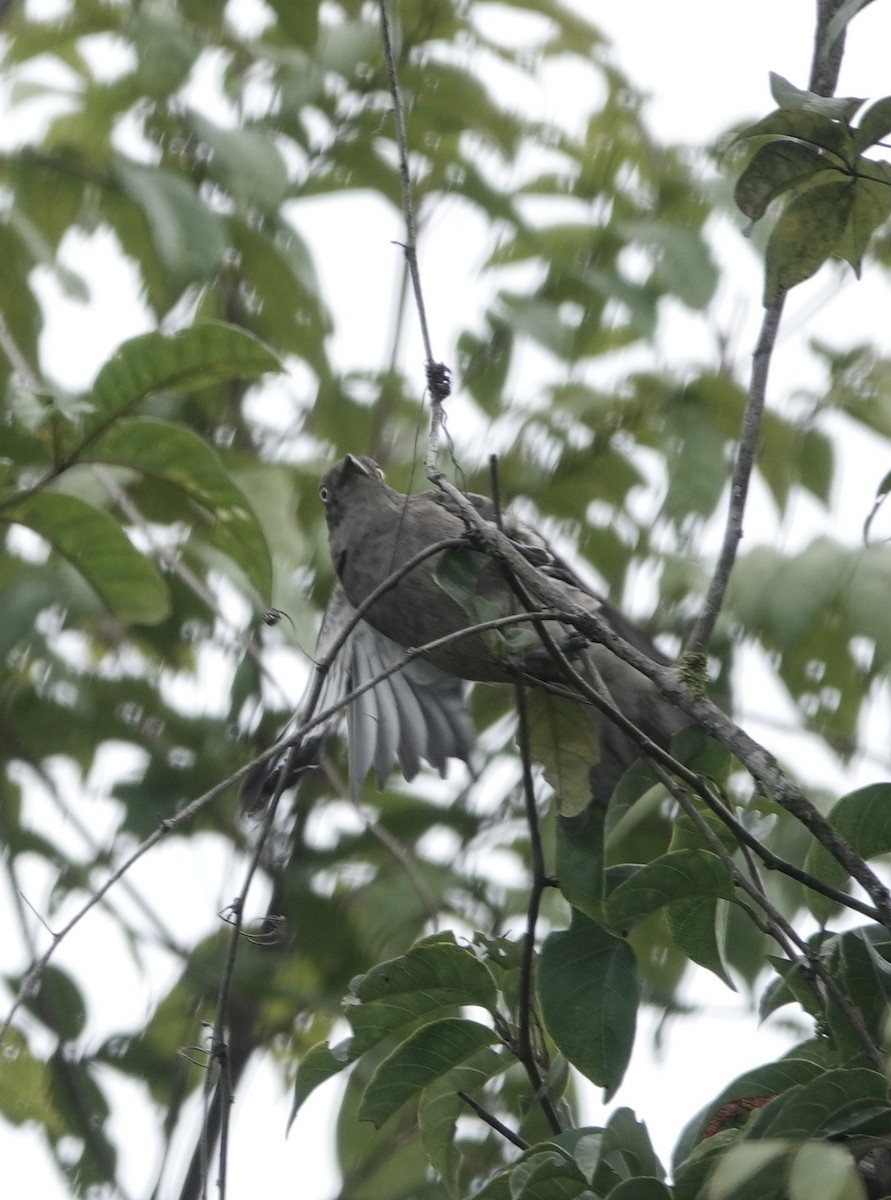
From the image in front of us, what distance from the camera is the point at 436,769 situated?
3758mm

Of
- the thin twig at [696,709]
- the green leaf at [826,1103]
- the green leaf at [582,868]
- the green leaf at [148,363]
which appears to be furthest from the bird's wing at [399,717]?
the green leaf at [826,1103]

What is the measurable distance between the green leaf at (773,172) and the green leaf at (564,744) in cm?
82

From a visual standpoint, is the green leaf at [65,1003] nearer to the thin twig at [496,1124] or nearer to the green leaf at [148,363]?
the green leaf at [148,363]

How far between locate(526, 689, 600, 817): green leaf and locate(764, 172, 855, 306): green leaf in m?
0.74

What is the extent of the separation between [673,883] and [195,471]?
4.96ft

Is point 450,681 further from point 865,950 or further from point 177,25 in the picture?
point 865,950

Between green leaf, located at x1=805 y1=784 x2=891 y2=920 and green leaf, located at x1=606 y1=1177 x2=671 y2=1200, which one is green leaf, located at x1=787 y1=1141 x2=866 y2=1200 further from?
green leaf, located at x1=805 y1=784 x2=891 y2=920

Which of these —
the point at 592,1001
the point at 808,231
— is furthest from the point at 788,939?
the point at 808,231

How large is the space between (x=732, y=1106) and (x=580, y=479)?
2319 millimetres

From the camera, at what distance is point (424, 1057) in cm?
209

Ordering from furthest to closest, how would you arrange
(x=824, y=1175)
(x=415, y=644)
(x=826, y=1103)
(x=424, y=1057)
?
(x=415, y=644), (x=424, y=1057), (x=826, y=1103), (x=824, y=1175)

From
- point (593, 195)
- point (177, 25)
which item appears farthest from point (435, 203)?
point (177, 25)

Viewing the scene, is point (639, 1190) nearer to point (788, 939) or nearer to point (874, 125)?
point (788, 939)

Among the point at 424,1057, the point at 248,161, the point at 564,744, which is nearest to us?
the point at 424,1057
